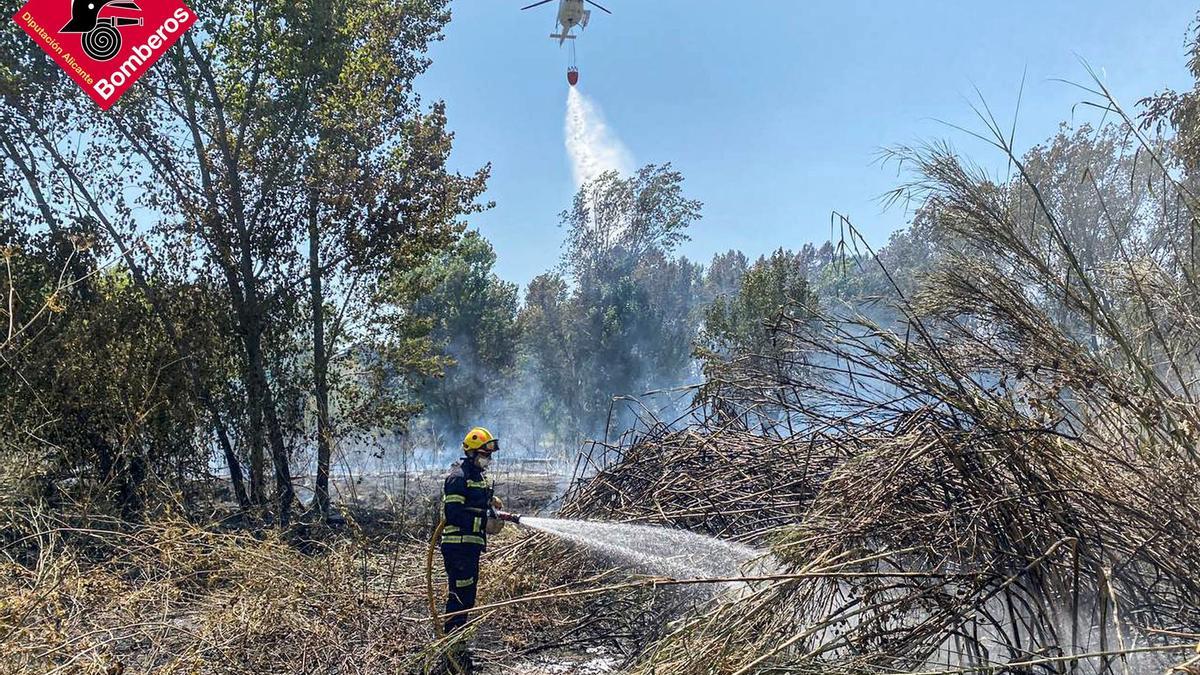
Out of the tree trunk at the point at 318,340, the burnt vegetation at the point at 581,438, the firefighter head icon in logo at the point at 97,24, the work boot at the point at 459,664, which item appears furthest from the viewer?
the tree trunk at the point at 318,340

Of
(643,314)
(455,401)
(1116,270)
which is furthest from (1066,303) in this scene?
(643,314)

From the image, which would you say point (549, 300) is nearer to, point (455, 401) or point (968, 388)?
point (455, 401)

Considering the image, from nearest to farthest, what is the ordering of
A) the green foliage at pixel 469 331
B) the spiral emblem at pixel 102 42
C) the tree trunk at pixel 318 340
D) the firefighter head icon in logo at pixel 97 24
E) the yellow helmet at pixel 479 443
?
1. the yellow helmet at pixel 479 443
2. the firefighter head icon in logo at pixel 97 24
3. the spiral emblem at pixel 102 42
4. the tree trunk at pixel 318 340
5. the green foliage at pixel 469 331

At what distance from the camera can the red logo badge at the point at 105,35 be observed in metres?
8.63

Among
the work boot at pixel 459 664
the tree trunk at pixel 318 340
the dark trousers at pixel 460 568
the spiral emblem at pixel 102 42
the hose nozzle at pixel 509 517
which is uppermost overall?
the spiral emblem at pixel 102 42

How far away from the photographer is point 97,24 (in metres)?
8.63

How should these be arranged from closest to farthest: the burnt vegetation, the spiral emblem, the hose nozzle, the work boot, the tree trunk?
the burnt vegetation
the work boot
the hose nozzle
the spiral emblem
the tree trunk

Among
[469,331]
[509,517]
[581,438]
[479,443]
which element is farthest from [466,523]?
[469,331]

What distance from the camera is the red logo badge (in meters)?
8.63

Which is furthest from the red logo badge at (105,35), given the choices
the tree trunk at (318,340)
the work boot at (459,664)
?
the work boot at (459,664)

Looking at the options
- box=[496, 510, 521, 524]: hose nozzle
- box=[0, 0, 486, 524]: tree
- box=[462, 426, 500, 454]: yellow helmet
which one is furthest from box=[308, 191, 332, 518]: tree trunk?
box=[496, 510, 521, 524]: hose nozzle

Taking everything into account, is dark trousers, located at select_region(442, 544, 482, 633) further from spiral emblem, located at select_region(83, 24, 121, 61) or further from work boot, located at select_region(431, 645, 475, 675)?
spiral emblem, located at select_region(83, 24, 121, 61)

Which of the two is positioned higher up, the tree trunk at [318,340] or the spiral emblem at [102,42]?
the spiral emblem at [102,42]

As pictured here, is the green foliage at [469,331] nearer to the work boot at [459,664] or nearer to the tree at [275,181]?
the tree at [275,181]
